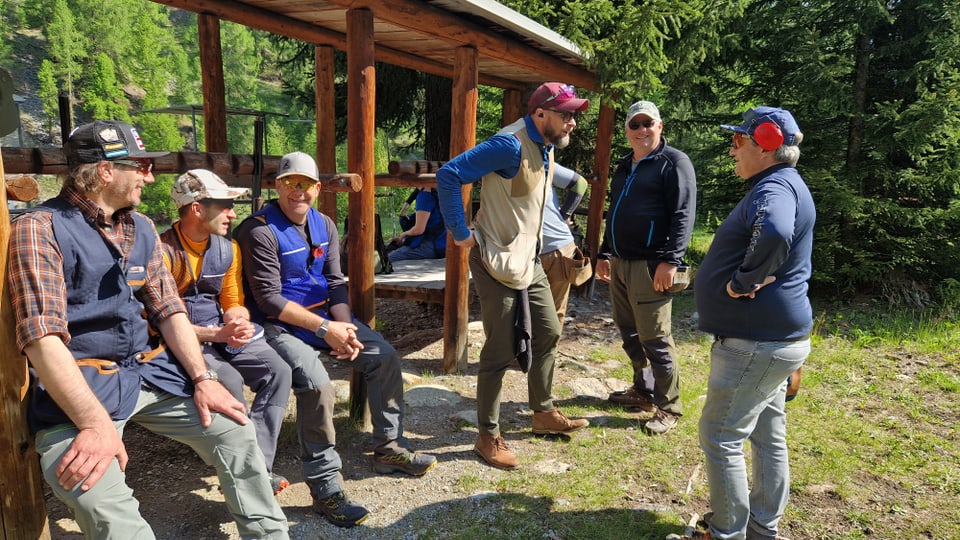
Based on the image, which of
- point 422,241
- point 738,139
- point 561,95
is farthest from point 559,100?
point 422,241

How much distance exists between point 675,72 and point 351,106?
5264 mm

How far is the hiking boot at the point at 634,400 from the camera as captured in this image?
482 centimetres

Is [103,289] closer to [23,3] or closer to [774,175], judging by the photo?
[774,175]

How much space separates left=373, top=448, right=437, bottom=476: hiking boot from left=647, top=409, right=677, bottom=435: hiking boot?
Result: 1.67 metres

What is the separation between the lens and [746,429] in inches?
108

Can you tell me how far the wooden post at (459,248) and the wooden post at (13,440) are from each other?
→ 326 cm

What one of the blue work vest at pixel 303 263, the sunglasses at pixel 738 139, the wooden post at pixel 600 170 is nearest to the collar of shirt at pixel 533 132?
the sunglasses at pixel 738 139

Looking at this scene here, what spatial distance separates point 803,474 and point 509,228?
2461 millimetres

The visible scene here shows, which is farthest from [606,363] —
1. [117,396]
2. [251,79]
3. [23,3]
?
[23,3]

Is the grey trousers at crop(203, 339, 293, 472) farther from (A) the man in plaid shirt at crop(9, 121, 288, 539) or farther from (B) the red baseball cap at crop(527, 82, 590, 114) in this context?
(B) the red baseball cap at crop(527, 82, 590, 114)

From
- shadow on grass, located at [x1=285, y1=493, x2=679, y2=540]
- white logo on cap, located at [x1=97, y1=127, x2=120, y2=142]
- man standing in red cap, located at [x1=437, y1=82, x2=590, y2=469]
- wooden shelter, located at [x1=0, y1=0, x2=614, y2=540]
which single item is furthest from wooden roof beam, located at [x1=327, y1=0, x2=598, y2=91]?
shadow on grass, located at [x1=285, y1=493, x2=679, y2=540]

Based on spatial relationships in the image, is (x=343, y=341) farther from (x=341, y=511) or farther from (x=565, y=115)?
(x=565, y=115)

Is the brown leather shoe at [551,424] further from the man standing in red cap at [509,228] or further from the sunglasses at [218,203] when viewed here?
the sunglasses at [218,203]

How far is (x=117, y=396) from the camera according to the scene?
7.86ft
